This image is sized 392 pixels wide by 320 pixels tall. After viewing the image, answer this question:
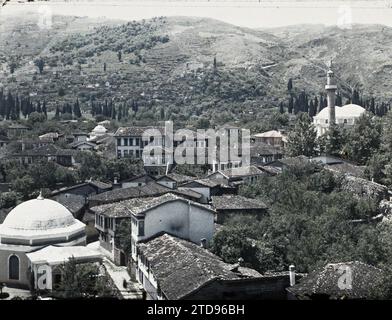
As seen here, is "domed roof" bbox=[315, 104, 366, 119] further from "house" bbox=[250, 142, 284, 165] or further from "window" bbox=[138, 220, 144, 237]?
"window" bbox=[138, 220, 144, 237]

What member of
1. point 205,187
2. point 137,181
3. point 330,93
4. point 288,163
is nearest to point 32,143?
point 137,181

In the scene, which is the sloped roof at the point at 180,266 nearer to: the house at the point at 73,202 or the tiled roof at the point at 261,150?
the house at the point at 73,202

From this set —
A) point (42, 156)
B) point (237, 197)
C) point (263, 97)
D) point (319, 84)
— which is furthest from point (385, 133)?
point (319, 84)

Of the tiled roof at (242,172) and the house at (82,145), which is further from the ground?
the tiled roof at (242,172)

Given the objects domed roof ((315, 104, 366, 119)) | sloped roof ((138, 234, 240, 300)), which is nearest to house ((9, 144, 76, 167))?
domed roof ((315, 104, 366, 119))

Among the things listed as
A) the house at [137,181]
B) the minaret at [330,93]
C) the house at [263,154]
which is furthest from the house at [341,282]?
the minaret at [330,93]

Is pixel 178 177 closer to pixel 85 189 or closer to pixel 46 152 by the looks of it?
pixel 85 189
